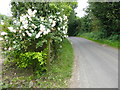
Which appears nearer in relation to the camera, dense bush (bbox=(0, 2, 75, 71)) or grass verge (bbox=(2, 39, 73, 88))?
grass verge (bbox=(2, 39, 73, 88))

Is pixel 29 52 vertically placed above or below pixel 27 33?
below

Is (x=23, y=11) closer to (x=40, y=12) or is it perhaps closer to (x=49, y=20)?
(x=40, y=12)

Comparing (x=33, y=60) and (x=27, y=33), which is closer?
(x=27, y=33)

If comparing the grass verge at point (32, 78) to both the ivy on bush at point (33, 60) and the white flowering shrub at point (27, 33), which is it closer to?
the ivy on bush at point (33, 60)

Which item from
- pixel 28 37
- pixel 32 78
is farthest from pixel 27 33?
pixel 32 78

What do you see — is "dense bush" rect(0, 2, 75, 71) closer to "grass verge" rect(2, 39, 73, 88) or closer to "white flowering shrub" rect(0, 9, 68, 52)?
"white flowering shrub" rect(0, 9, 68, 52)

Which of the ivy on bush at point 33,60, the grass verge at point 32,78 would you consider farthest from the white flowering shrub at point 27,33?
the grass verge at point 32,78

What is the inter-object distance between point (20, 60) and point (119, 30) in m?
8.63

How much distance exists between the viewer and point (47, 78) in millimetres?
3311

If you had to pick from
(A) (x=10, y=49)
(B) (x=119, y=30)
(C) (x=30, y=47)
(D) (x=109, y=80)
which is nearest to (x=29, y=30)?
(C) (x=30, y=47)

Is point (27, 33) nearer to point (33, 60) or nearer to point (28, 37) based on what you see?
point (28, 37)

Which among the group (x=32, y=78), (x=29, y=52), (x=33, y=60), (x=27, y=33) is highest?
(x=27, y=33)

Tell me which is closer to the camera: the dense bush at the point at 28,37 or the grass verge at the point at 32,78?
the grass verge at the point at 32,78

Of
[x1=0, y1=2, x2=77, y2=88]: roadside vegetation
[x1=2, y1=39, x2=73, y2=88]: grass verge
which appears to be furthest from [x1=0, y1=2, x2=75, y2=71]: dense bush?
[x1=2, y1=39, x2=73, y2=88]: grass verge
